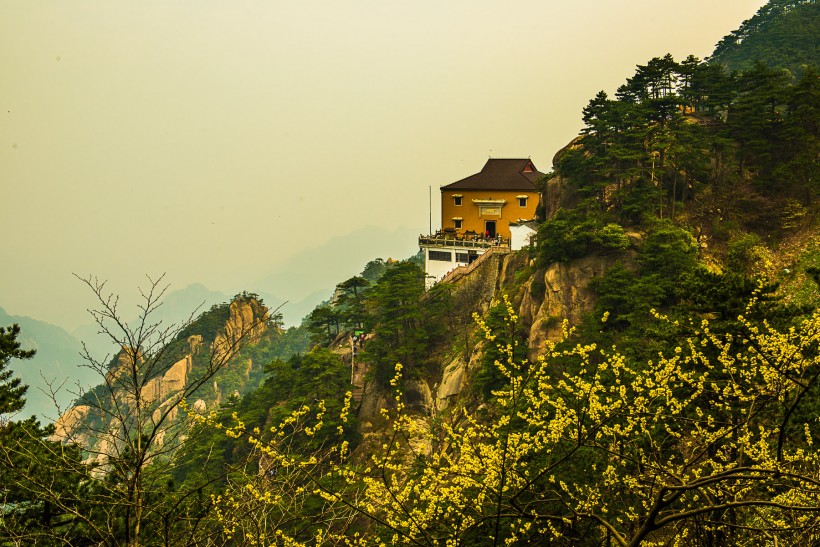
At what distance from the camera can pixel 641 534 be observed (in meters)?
4.07

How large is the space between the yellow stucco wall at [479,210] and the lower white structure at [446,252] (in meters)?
2.27

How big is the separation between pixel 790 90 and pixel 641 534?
29780mm

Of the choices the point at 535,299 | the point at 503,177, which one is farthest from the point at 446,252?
the point at 535,299

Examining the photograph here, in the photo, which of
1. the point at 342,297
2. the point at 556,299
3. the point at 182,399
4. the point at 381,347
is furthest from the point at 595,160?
the point at 182,399

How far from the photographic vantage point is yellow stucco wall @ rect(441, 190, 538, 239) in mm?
42672

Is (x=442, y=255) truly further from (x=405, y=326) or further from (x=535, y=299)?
(x=535, y=299)

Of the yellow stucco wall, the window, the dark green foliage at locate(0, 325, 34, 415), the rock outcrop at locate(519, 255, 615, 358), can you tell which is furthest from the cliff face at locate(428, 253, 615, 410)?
the dark green foliage at locate(0, 325, 34, 415)

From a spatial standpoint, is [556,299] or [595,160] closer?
[556,299]

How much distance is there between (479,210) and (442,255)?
456cm

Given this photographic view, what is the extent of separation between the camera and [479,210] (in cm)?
4375

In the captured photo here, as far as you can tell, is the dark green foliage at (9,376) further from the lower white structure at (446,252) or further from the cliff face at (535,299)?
the lower white structure at (446,252)

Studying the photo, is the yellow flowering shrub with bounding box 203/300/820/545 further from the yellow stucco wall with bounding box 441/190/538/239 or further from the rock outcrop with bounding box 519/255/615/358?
the yellow stucco wall with bounding box 441/190/538/239

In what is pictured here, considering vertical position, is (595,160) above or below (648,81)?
below

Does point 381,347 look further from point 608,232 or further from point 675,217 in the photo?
point 675,217
